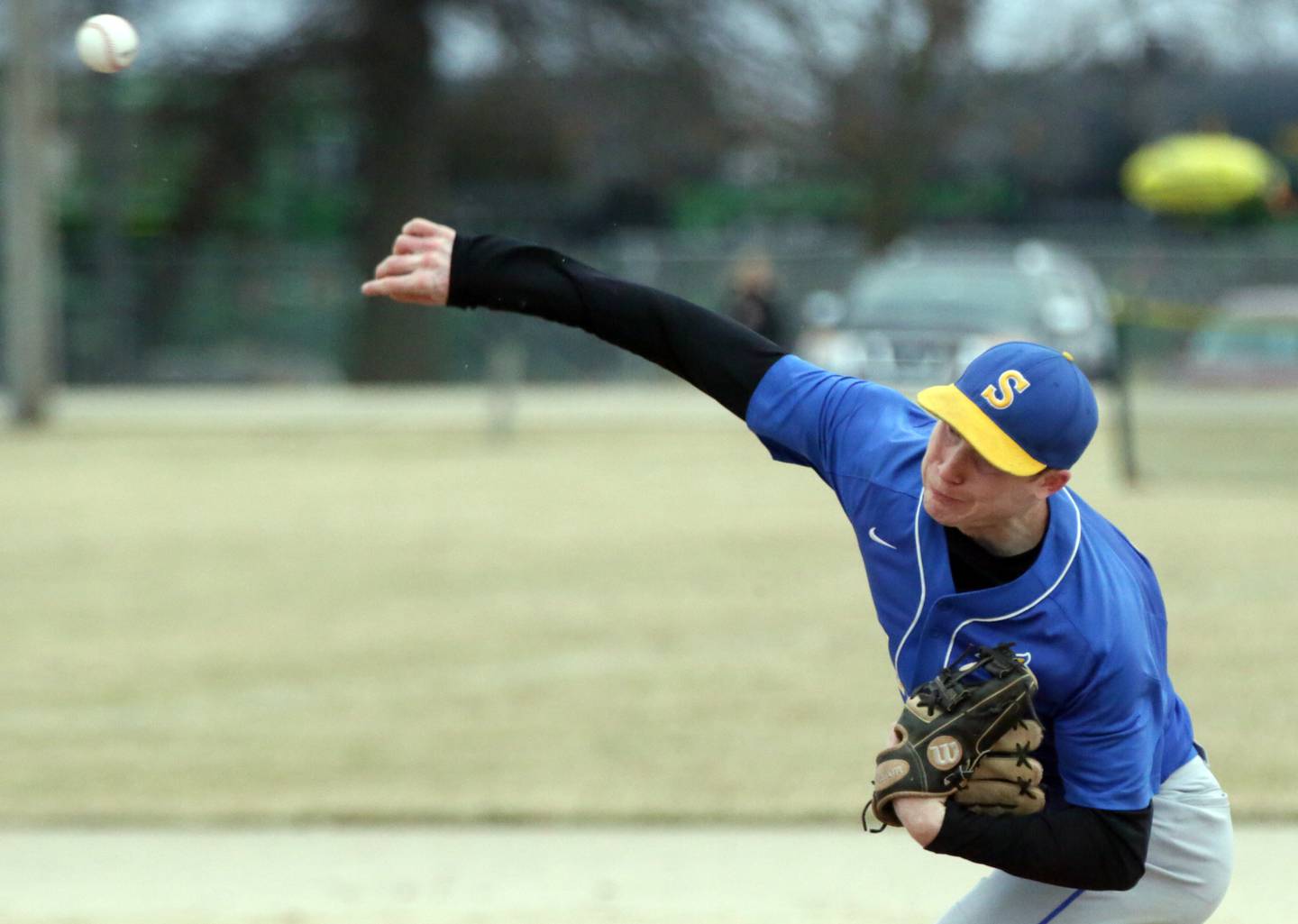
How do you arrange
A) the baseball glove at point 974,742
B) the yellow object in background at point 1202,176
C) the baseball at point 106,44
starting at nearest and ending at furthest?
the baseball glove at point 974,742 → the baseball at point 106,44 → the yellow object in background at point 1202,176

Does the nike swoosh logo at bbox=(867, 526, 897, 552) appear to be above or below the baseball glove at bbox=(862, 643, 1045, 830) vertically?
above

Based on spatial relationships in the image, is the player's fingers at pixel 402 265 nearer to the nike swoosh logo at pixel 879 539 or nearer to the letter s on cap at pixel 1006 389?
the nike swoosh logo at pixel 879 539

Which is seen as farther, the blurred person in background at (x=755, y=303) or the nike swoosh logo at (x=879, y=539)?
the blurred person in background at (x=755, y=303)

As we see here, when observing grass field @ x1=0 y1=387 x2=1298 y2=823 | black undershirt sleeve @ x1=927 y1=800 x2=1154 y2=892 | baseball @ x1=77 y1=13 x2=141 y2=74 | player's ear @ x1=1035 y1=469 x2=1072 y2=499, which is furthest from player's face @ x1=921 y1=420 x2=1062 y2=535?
grass field @ x1=0 y1=387 x2=1298 y2=823

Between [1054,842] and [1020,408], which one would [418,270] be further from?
[1054,842]

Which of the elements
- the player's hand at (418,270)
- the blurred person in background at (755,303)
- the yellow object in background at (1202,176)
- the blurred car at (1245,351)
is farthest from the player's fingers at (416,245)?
the yellow object in background at (1202,176)

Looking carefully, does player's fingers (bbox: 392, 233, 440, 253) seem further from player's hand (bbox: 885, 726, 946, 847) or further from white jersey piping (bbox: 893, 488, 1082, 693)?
player's hand (bbox: 885, 726, 946, 847)

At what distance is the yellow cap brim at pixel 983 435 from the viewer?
331 centimetres

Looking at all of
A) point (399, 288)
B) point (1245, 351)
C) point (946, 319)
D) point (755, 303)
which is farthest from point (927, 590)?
point (755, 303)

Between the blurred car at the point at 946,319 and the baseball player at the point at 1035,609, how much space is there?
14624 mm

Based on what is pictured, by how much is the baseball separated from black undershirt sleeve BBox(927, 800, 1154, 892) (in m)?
3.21

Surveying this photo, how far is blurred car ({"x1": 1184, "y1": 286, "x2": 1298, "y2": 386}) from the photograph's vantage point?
17359 millimetres

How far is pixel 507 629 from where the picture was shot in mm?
10219

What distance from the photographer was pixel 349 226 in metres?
38.8
